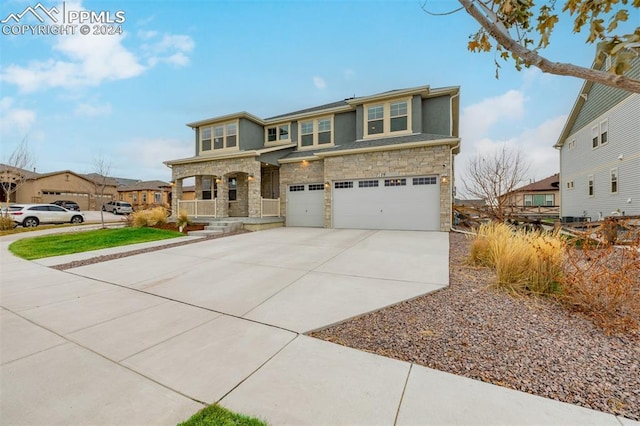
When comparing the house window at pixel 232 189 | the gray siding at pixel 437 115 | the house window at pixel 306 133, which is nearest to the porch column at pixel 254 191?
the house window at pixel 232 189

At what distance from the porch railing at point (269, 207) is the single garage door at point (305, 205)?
25.5 inches

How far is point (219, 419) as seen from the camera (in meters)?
1.73

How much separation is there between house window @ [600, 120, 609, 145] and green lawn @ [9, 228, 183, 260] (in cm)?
2273

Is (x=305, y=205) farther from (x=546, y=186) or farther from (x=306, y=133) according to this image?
(x=546, y=186)

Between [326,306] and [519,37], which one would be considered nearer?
[519,37]

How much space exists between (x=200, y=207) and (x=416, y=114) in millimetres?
12655

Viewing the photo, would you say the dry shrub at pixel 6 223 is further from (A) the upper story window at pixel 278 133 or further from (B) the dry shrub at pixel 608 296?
(B) the dry shrub at pixel 608 296

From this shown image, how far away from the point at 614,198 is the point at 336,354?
18836 mm

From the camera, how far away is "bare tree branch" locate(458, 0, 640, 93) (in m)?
1.99

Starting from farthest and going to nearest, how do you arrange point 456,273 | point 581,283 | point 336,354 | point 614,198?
point 614,198 < point 456,273 < point 581,283 < point 336,354

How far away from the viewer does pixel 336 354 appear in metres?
2.51

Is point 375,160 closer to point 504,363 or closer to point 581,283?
point 581,283

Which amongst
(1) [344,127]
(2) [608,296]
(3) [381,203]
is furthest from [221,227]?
(2) [608,296]

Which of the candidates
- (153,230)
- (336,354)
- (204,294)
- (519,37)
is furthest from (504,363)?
(153,230)
